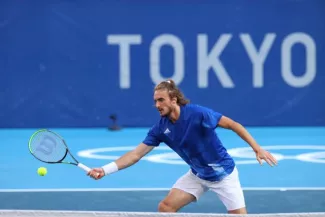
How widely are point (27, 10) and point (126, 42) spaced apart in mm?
2019

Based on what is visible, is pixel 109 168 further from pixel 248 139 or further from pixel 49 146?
pixel 248 139

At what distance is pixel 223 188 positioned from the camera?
286 inches

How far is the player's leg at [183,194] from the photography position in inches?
288

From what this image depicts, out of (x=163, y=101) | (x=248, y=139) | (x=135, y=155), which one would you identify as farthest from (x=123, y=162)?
(x=248, y=139)

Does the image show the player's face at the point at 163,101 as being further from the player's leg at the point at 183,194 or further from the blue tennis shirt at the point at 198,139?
the player's leg at the point at 183,194

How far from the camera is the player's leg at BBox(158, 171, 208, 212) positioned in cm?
731

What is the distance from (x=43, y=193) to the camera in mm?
9938

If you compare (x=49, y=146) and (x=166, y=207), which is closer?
(x=49, y=146)

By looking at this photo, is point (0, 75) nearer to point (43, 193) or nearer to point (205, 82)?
point (205, 82)

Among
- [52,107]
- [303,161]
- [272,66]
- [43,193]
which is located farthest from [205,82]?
[43,193]

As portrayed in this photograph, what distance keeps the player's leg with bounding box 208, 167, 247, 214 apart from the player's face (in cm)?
81

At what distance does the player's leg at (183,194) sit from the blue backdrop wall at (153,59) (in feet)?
29.6

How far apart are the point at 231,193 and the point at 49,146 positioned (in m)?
1.60

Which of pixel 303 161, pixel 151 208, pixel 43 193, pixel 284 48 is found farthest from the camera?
pixel 284 48
